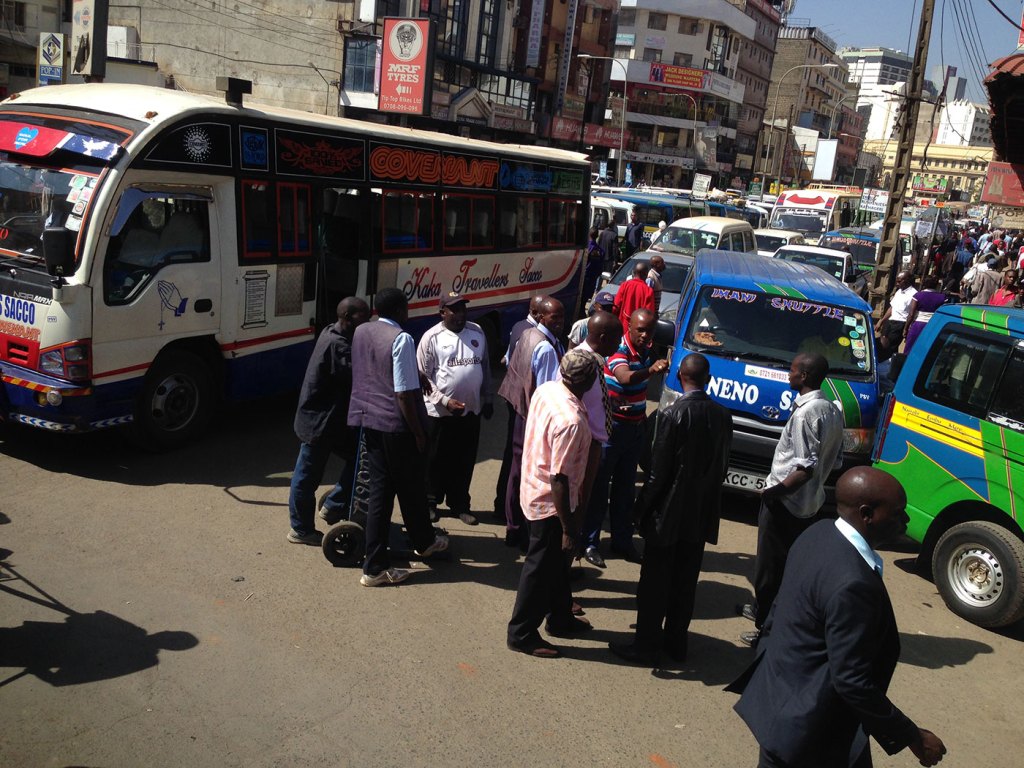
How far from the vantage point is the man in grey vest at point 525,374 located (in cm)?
590

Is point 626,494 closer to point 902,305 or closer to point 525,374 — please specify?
point 525,374

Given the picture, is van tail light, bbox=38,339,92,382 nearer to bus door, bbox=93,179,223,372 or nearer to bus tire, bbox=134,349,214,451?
bus door, bbox=93,179,223,372

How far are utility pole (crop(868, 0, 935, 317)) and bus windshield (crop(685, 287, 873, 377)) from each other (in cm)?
892

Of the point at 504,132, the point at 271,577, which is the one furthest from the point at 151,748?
the point at 504,132

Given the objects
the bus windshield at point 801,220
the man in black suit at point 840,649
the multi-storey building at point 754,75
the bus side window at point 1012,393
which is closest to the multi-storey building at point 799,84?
the multi-storey building at point 754,75

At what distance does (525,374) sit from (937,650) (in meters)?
3.26

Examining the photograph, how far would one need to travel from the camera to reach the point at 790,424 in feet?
17.0

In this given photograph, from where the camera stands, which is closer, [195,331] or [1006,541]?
[1006,541]

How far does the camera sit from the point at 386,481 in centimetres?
545

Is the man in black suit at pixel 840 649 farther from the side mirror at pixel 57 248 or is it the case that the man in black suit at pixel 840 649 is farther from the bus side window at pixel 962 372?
the side mirror at pixel 57 248

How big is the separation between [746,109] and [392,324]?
84874 mm

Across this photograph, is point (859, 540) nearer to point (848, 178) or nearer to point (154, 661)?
point (154, 661)

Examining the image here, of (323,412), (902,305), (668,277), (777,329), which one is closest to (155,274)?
(323,412)

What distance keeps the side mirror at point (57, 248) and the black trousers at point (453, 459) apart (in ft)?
9.65
